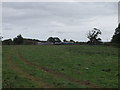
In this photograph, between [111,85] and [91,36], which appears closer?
[111,85]

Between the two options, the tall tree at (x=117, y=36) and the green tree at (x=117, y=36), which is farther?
the tall tree at (x=117, y=36)

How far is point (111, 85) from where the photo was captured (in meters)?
→ 12.7

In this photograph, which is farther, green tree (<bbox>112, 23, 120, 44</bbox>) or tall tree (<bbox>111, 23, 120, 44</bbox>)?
tall tree (<bbox>111, 23, 120, 44</bbox>)

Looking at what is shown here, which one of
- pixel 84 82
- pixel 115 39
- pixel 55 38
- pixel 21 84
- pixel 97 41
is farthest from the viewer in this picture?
pixel 55 38

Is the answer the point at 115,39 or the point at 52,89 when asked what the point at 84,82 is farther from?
the point at 115,39

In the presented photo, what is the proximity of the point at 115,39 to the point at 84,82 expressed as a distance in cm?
7739

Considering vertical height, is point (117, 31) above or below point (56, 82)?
above

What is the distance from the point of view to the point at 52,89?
11430 mm

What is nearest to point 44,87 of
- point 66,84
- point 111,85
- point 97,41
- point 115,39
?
point 66,84

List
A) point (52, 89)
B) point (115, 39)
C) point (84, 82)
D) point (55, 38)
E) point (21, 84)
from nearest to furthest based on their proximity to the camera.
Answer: point (52, 89) → point (21, 84) → point (84, 82) → point (115, 39) → point (55, 38)

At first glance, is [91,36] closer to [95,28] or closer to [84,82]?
[95,28]

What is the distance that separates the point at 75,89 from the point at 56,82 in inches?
72.7

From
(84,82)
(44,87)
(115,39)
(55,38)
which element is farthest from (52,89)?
(55,38)

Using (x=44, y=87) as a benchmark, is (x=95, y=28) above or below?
above
